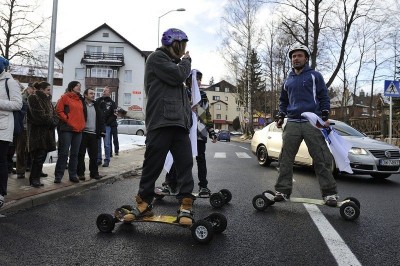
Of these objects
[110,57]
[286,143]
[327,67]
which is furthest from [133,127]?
[286,143]

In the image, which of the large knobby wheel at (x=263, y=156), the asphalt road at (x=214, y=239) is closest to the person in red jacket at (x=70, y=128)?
the asphalt road at (x=214, y=239)

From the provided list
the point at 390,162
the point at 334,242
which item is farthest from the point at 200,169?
the point at 390,162

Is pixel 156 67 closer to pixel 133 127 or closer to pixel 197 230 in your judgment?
pixel 197 230

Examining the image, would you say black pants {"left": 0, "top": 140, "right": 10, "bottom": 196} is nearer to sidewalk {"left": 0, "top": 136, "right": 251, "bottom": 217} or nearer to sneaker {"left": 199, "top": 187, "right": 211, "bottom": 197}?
sidewalk {"left": 0, "top": 136, "right": 251, "bottom": 217}

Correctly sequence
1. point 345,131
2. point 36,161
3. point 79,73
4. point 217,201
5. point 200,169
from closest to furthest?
1. point 217,201
2. point 200,169
3. point 36,161
4. point 345,131
5. point 79,73

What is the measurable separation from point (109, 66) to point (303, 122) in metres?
54.1

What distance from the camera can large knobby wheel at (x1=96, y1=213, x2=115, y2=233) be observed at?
157 inches

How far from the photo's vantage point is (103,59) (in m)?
56.4

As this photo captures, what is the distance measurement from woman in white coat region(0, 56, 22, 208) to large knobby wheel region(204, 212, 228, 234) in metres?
2.70

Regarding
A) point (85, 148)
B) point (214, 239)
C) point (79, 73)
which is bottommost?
point (214, 239)

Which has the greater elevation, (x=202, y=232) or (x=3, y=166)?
(x=3, y=166)

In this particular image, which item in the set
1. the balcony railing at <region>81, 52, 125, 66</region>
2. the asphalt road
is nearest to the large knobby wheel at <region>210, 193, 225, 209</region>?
the asphalt road

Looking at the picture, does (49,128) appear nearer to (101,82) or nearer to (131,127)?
(131,127)

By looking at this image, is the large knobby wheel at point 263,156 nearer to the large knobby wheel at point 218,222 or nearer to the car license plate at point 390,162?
the car license plate at point 390,162
